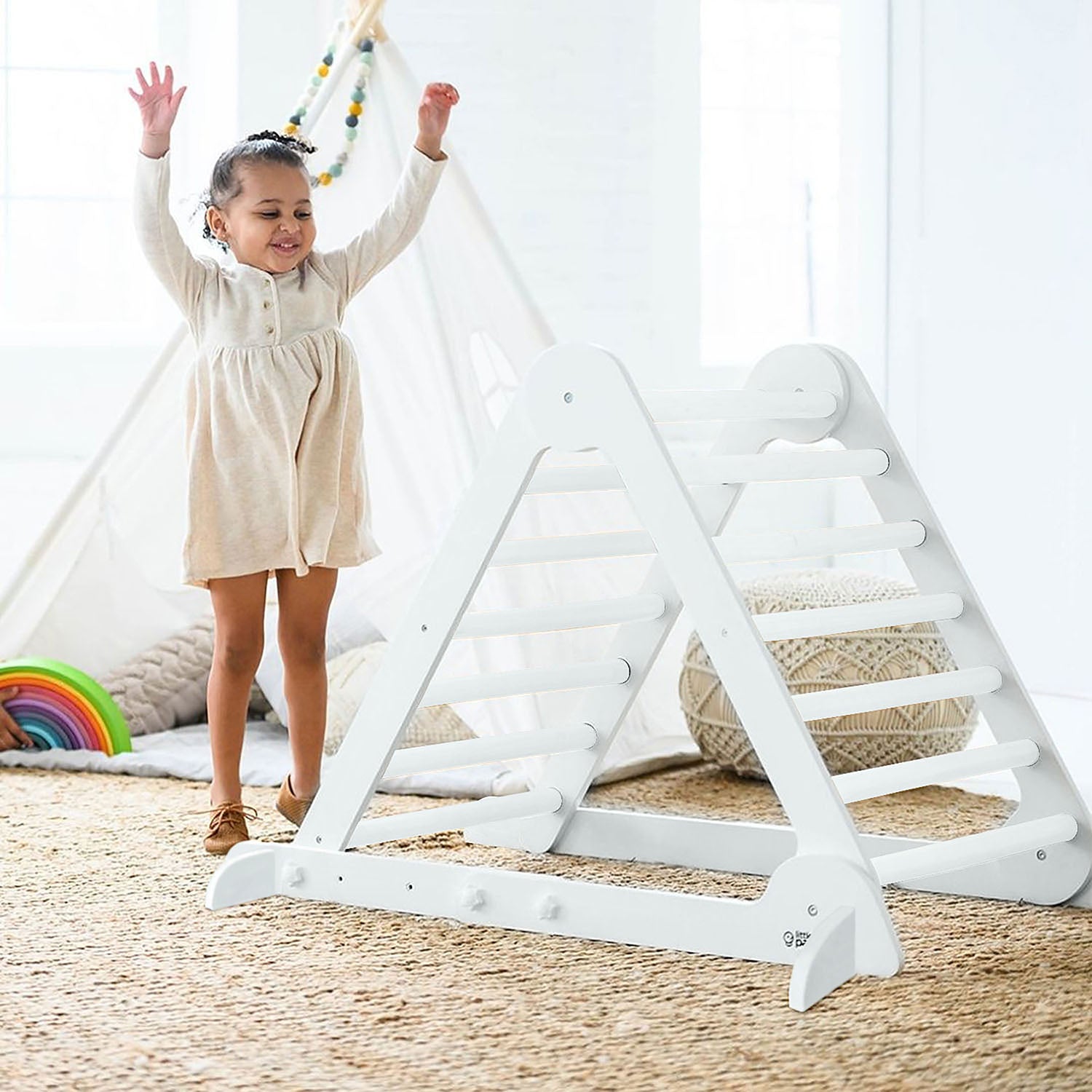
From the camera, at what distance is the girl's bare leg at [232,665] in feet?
6.56

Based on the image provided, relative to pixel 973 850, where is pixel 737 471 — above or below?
above

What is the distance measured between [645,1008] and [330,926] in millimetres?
377

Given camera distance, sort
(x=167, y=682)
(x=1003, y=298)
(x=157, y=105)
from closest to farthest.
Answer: (x=157, y=105) → (x=167, y=682) → (x=1003, y=298)

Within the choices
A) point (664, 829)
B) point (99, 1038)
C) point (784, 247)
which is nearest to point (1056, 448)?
point (784, 247)

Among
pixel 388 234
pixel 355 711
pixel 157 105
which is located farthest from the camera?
pixel 355 711

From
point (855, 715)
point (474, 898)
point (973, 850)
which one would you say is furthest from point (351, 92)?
point (973, 850)

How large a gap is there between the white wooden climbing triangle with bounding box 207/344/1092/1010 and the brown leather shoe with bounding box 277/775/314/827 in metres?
0.29

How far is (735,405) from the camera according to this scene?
1672 millimetres

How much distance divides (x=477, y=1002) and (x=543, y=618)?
0.41m

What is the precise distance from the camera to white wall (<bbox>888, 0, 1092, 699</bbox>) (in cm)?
329

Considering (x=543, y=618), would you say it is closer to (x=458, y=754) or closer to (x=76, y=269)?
(x=458, y=754)

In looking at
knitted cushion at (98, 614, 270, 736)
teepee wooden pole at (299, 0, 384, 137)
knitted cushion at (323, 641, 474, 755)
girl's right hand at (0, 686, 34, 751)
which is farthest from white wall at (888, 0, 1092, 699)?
girl's right hand at (0, 686, 34, 751)

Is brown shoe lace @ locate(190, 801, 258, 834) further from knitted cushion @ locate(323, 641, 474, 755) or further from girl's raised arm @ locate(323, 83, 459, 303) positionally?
girl's raised arm @ locate(323, 83, 459, 303)

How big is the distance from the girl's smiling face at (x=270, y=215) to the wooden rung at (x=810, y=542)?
67 cm
